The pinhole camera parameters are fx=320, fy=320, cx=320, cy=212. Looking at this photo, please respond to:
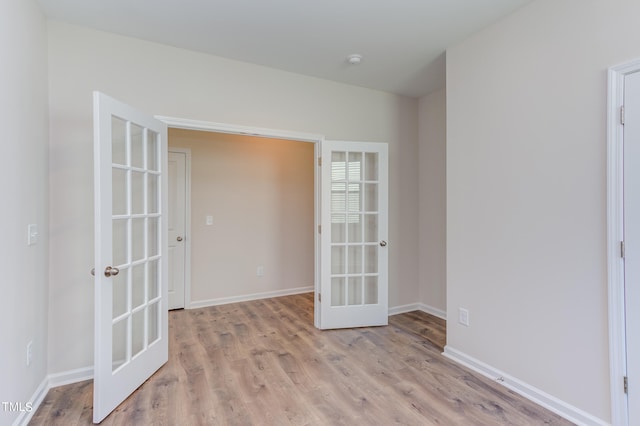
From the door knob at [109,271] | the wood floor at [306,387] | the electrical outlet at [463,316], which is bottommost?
the wood floor at [306,387]

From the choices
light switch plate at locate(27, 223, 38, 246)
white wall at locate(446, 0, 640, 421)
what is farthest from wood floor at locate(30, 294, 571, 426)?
light switch plate at locate(27, 223, 38, 246)

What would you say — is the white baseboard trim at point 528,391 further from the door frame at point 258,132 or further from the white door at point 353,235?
the door frame at point 258,132

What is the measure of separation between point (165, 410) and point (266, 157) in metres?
3.33

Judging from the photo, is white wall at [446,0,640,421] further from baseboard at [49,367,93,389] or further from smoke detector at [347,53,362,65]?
baseboard at [49,367,93,389]

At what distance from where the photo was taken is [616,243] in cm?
177

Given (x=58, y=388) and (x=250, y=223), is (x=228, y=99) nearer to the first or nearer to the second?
(x=250, y=223)

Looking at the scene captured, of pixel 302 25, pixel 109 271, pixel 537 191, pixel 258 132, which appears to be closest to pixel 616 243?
pixel 537 191

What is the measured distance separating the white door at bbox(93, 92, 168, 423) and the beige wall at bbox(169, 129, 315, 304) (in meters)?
1.60

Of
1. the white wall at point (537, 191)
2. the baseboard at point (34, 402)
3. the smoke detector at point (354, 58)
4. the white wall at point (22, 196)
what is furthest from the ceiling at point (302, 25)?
the baseboard at point (34, 402)

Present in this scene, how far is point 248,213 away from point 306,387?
8.91 ft

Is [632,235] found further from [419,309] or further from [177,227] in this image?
[177,227]

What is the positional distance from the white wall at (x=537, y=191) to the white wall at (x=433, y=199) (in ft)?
3.36

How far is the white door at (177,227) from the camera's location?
405cm

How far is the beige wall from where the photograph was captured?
166 inches
